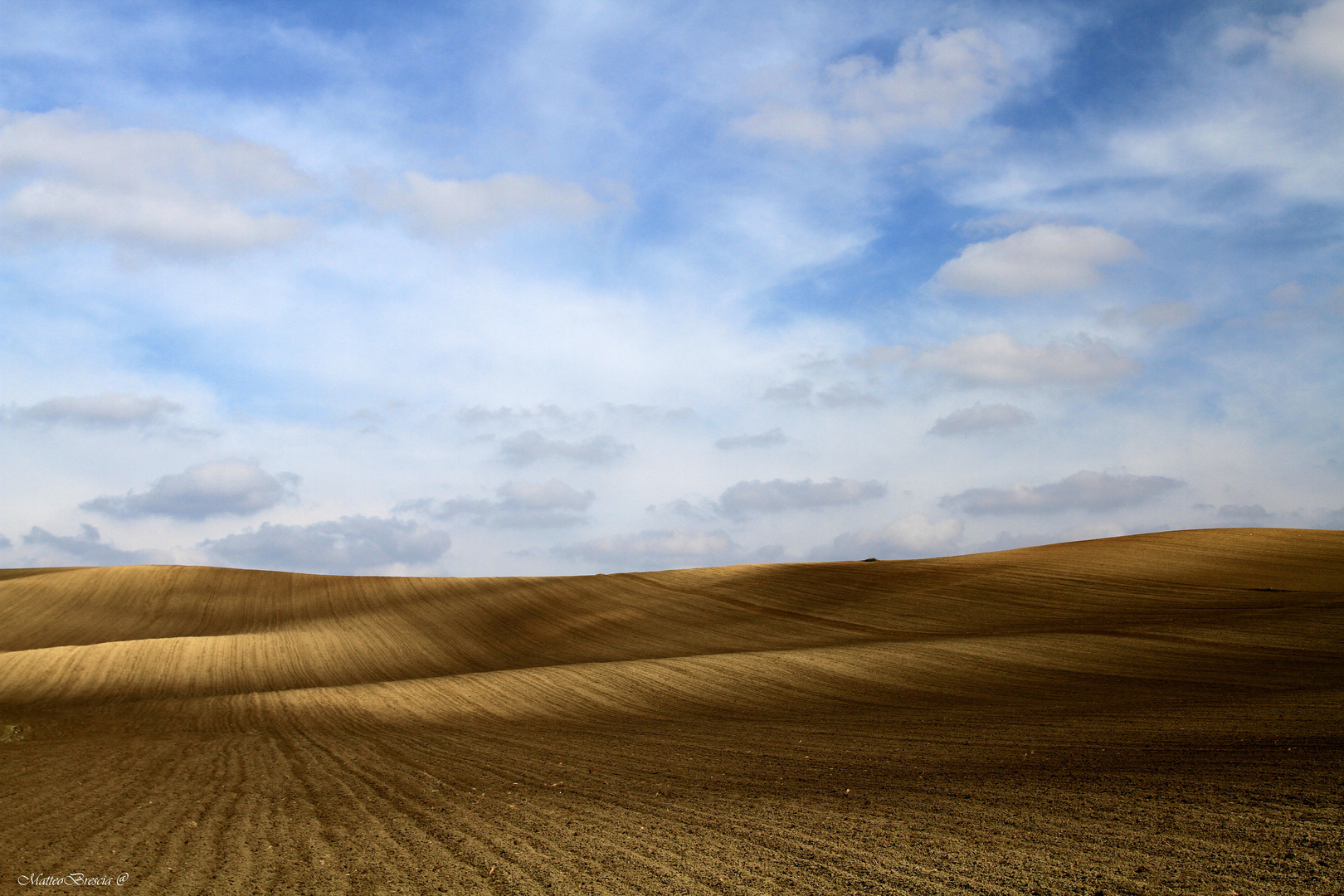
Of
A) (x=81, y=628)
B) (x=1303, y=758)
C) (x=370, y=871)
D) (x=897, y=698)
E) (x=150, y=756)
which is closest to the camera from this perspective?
(x=370, y=871)

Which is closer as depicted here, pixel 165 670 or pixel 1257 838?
pixel 1257 838

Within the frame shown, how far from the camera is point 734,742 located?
15914mm

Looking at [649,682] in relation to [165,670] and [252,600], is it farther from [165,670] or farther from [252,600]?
[252,600]

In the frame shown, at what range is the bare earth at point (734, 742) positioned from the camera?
7875 millimetres

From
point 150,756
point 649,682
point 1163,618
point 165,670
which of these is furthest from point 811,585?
point 150,756

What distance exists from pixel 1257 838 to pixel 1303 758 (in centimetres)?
447

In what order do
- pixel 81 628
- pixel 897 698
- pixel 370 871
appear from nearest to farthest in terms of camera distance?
pixel 370 871, pixel 897 698, pixel 81 628

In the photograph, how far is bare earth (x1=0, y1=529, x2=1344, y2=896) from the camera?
7.88 m

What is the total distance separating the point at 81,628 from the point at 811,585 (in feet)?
129

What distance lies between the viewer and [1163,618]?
97.3ft

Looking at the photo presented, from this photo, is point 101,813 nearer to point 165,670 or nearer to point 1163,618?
point 165,670

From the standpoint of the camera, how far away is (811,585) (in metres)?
44.3

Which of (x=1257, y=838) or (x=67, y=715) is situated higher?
(x=1257, y=838)

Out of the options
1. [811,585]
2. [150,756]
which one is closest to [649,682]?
[150,756]
